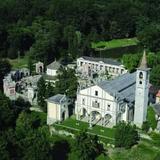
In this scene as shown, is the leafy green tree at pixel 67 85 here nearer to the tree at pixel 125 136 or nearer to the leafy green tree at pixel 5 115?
the leafy green tree at pixel 5 115

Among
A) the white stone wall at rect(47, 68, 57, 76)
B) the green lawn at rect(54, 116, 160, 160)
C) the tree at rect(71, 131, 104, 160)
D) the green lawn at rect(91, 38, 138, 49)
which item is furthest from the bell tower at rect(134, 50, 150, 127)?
the green lawn at rect(91, 38, 138, 49)

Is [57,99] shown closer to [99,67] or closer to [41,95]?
[41,95]

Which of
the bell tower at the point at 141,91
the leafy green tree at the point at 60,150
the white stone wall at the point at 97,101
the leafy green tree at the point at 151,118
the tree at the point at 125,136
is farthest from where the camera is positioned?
the white stone wall at the point at 97,101

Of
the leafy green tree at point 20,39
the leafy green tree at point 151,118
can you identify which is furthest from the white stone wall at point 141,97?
the leafy green tree at point 20,39

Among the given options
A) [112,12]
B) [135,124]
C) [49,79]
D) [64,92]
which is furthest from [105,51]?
[135,124]

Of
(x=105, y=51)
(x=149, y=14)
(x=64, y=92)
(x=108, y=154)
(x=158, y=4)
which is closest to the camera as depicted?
(x=108, y=154)

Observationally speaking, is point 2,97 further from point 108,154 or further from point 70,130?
point 108,154

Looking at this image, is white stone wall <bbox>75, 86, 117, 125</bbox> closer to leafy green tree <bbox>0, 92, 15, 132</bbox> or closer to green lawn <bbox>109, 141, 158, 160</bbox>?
green lawn <bbox>109, 141, 158, 160</bbox>
